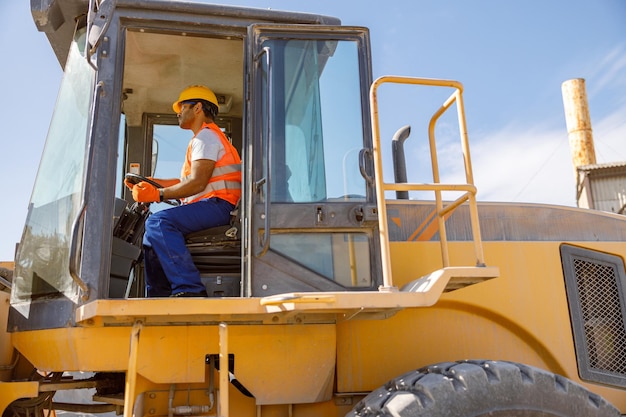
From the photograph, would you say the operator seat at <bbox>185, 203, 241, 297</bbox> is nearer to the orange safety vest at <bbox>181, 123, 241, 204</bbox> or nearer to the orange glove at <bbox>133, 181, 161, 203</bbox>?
the orange safety vest at <bbox>181, 123, 241, 204</bbox>

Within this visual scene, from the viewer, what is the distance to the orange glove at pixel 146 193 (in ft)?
10.2

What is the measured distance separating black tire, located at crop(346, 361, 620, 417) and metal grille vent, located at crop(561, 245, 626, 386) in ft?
2.16

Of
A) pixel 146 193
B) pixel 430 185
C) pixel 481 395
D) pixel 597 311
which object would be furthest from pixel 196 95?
pixel 597 311

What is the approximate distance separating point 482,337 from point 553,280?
1.86ft

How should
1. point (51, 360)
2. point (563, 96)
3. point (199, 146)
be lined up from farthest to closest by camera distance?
point (563, 96)
point (199, 146)
point (51, 360)

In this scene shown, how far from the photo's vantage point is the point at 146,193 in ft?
10.2

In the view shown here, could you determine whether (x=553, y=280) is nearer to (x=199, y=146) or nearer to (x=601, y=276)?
(x=601, y=276)

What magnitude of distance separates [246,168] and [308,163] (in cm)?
33

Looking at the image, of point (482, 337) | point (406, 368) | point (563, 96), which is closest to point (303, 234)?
point (406, 368)

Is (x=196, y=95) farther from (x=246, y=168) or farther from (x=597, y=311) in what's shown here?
(x=597, y=311)

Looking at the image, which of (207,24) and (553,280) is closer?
(207,24)

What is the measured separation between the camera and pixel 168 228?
3027 millimetres

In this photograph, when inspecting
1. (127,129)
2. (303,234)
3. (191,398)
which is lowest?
(191,398)

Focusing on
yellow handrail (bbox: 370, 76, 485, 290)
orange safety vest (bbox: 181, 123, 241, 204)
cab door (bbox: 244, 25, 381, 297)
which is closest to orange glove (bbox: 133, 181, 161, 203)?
orange safety vest (bbox: 181, 123, 241, 204)
